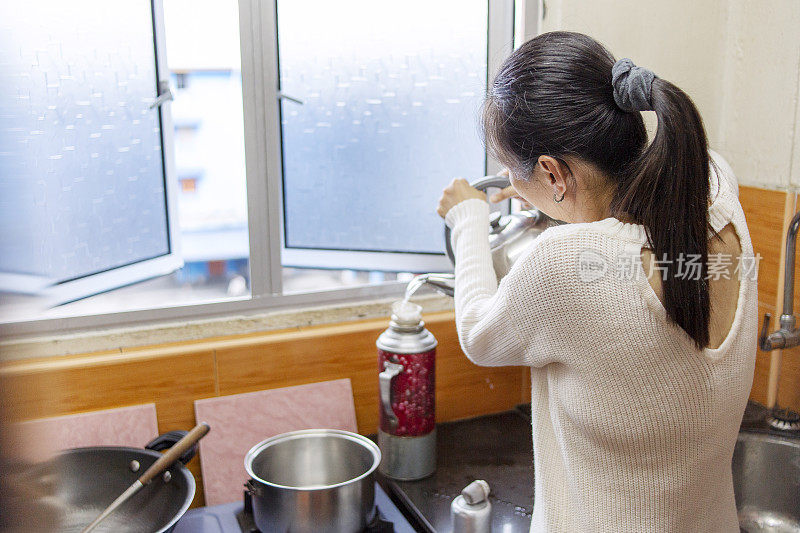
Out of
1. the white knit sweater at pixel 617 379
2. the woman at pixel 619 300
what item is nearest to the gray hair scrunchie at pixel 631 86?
the woman at pixel 619 300

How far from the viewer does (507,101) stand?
0.88 metres

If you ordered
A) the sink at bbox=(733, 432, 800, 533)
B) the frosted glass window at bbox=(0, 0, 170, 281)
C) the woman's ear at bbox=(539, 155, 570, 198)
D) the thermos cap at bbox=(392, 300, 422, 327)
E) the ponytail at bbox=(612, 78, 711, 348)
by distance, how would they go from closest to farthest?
the ponytail at bbox=(612, 78, 711, 348) → the woman's ear at bbox=(539, 155, 570, 198) → the frosted glass window at bbox=(0, 0, 170, 281) → the thermos cap at bbox=(392, 300, 422, 327) → the sink at bbox=(733, 432, 800, 533)

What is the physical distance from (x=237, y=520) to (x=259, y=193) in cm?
59

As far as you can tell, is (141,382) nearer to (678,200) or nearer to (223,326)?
(223,326)

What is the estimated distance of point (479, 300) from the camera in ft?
3.13

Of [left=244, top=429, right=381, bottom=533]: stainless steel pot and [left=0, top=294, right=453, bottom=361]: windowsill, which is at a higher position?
[left=0, top=294, right=453, bottom=361]: windowsill

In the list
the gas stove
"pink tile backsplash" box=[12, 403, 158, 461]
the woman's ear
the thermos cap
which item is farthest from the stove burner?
the woman's ear

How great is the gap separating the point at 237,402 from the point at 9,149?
1131mm

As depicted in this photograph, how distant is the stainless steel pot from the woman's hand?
1.33ft

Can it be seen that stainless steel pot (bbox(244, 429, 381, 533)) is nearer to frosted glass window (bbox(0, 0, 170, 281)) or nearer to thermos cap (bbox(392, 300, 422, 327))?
thermos cap (bbox(392, 300, 422, 327))

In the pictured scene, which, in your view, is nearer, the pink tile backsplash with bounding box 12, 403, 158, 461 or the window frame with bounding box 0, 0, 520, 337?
the pink tile backsplash with bounding box 12, 403, 158, 461

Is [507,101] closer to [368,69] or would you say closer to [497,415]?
[368,69]

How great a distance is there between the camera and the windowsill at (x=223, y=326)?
1.30 meters

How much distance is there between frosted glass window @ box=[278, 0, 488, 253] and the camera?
142 centimetres
